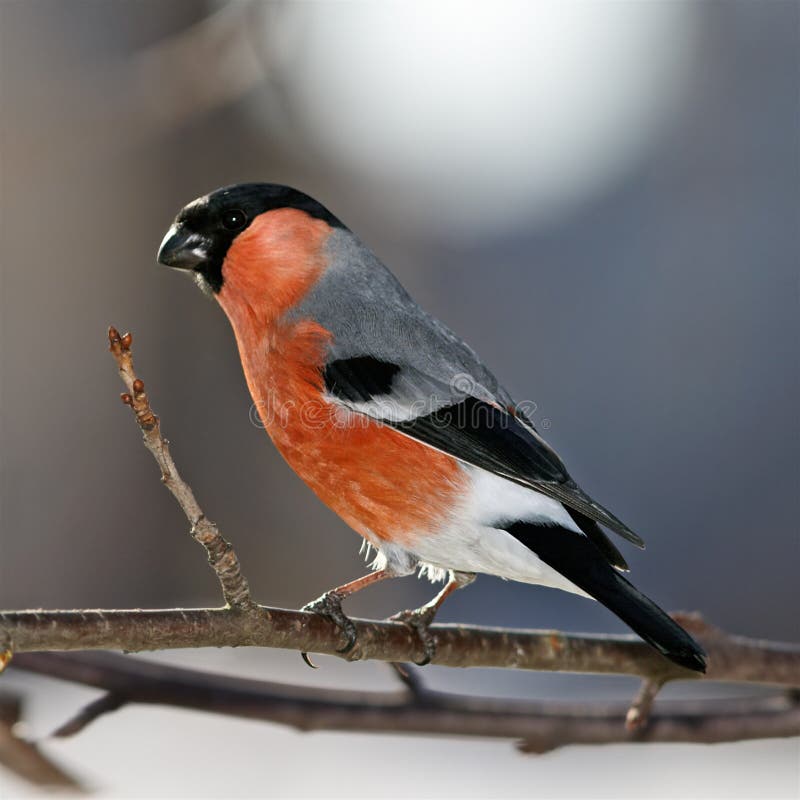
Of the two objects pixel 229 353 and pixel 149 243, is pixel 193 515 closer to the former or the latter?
pixel 229 353

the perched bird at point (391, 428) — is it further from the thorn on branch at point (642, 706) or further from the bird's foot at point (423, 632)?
the thorn on branch at point (642, 706)

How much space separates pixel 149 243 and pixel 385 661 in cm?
251

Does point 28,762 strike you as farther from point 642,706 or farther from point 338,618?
point 642,706

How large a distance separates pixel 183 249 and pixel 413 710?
2.57 feet

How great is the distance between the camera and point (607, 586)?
1.40 m

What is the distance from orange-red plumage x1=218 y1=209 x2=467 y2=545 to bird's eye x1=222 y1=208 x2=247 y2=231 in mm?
16

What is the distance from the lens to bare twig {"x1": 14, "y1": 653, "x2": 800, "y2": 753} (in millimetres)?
1410

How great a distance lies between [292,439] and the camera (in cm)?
153

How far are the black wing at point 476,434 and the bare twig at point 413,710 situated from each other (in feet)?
0.99

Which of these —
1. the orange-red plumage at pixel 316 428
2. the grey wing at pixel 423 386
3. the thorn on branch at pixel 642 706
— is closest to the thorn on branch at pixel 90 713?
the orange-red plumage at pixel 316 428

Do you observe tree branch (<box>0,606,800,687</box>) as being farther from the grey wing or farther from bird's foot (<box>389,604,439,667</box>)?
the grey wing

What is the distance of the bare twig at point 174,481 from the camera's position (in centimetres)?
99

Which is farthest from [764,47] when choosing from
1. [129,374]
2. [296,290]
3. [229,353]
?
[129,374]

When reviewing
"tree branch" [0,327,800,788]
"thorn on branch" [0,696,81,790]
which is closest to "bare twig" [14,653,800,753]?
"tree branch" [0,327,800,788]
